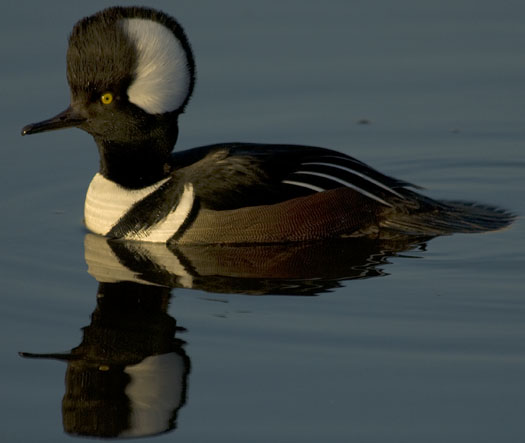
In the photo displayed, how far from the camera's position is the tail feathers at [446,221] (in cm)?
988

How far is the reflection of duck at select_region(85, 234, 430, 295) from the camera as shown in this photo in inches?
346

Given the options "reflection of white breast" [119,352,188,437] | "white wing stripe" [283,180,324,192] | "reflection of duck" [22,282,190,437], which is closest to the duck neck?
"white wing stripe" [283,180,324,192]

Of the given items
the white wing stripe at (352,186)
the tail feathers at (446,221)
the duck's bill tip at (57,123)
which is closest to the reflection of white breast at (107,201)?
the duck's bill tip at (57,123)

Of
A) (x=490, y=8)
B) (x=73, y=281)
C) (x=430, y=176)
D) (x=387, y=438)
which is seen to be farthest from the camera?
(x=490, y=8)

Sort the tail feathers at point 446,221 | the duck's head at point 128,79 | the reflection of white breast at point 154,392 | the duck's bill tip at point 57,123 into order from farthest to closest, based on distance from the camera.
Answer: the tail feathers at point 446,221, the duck's bill tip at point 57,123, the duck's head at point 128,79, the reflection of white breast at point 154,392

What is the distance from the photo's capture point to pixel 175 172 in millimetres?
9633

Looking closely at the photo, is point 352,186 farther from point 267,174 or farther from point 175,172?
point 175,172

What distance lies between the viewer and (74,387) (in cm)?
713

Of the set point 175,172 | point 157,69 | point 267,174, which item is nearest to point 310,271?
point 267,174

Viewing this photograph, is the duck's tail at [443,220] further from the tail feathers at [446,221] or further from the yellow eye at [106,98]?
the yellow eye at [106,98]

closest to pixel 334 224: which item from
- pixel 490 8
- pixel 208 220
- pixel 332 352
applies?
pixel 208 220

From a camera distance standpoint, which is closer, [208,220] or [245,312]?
[245,312]

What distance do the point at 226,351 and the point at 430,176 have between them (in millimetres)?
4452

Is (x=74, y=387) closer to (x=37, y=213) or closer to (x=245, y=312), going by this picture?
Answer: (x=245, y=312)
